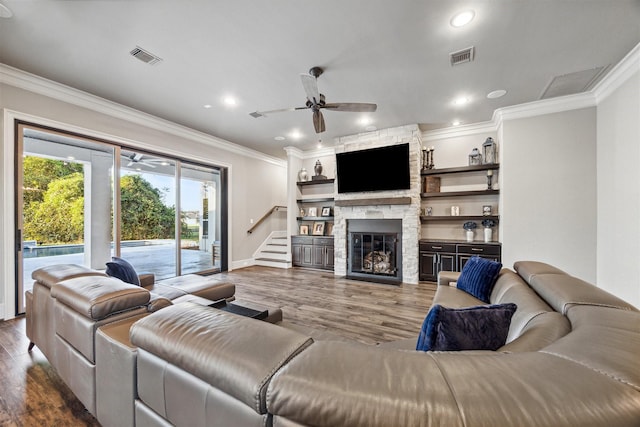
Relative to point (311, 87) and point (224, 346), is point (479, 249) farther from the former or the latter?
point (224, 346)

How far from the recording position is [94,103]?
149 inches

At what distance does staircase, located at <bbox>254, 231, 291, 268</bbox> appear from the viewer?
645cm

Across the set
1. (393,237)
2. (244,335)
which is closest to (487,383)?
(244,335)

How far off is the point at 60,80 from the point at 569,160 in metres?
7.42

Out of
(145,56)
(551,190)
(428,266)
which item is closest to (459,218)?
(428,266)

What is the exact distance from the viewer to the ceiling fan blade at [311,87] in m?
2.67

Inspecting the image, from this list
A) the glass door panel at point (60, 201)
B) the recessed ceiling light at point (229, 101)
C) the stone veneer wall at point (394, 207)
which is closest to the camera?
the glass door panel at point (60, 201)

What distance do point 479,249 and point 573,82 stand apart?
2730 mm

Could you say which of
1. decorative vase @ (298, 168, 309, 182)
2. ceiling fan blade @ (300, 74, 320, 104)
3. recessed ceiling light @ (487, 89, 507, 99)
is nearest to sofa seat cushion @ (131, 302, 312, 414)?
ceiling fan blade @ (300, 74, 320, 104)

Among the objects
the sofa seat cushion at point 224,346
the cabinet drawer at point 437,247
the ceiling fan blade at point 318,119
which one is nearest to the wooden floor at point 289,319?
the cabinet drawer at point 437,247

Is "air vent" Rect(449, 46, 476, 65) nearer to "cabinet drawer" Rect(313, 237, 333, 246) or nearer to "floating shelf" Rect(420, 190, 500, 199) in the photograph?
"floating shelf" Rect(420, 190, 500, 199)

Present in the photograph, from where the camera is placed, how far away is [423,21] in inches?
92.0

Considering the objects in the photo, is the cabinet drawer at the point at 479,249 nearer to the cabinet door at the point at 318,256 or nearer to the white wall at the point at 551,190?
the white wall at the point at 551,190

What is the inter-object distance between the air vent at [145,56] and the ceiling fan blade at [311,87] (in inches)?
66.8
